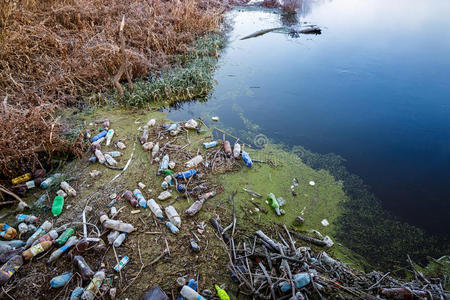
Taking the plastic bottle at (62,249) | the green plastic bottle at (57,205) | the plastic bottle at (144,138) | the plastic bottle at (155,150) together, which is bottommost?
the plastic bottle at (62,249)

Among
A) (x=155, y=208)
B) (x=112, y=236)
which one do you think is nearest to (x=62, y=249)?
(x=112, y=236)

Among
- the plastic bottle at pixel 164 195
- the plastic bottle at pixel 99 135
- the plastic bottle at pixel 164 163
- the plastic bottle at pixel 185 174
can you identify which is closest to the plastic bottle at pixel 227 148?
the plastic bottle at pixel 185 174

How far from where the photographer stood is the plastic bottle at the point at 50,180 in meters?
3.17

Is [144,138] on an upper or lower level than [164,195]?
upper

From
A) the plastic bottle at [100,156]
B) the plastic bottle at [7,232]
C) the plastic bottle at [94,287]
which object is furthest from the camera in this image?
the plastic bottle at [100,156]

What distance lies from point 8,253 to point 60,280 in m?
0.66

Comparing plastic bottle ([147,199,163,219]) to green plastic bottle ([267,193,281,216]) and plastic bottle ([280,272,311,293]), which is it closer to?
green plastic bottle ([267,193,281,216])

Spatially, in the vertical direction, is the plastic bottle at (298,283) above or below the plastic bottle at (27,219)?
below

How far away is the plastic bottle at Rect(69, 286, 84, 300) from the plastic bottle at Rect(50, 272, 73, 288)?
0.15 m

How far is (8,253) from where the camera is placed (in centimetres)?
237

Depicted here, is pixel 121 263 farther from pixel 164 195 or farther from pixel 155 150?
pixel 155 150

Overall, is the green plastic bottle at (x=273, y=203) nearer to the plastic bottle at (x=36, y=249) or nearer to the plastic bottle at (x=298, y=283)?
the plastic bottle at (x=298, y=283)

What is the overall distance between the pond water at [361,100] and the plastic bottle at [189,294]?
264 cm

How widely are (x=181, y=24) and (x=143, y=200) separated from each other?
6119 mm
